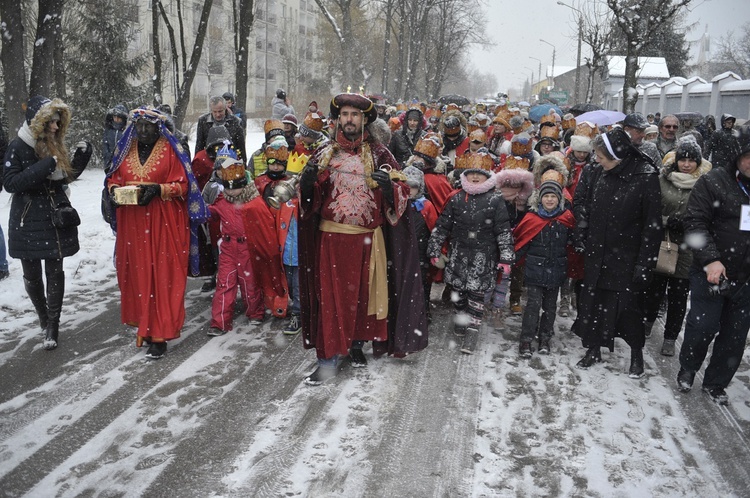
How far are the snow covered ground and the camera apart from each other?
34.7 inches

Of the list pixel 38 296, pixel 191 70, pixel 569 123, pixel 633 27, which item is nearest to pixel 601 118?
pixel 569 123

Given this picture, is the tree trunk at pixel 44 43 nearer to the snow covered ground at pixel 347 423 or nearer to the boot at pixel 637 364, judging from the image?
the snow covered ground at pixel 347 423

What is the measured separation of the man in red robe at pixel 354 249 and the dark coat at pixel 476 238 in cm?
74

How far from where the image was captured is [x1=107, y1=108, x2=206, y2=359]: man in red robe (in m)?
5.35

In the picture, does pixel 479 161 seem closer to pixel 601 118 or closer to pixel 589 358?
pixel 589 358

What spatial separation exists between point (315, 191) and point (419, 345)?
5.18 ft

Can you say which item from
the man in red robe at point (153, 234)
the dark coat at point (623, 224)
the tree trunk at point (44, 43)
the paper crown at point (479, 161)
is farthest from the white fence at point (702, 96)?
the man in red robe at point (153, 234)

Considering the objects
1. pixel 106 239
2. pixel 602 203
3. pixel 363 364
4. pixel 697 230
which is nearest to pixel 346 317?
pixel 363 364

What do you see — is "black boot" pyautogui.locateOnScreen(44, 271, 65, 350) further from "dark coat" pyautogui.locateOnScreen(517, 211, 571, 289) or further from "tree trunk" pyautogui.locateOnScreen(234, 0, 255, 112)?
"tree trunk" pyautogui.locateOnScreen(234, 0, 255, 112)

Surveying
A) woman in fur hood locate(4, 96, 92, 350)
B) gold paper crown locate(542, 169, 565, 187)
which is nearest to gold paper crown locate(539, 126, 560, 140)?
gold paper crown locate(542, 169, 565, 187)

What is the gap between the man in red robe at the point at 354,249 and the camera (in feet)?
15.8

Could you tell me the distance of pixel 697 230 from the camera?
4.64 m

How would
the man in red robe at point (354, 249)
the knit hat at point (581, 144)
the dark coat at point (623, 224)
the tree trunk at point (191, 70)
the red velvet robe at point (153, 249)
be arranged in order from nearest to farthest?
the man in red robe at point (354, 249)
the dark coat at point (623, 224)
the red velvet robe at point (153, 249)
the knit hat at point (581, 144)
the tree trunk at point (191, 70)

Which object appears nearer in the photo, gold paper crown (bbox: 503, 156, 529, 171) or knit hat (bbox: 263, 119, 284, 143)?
gold paper crown (bbox: 503, 156, 529, 171)
